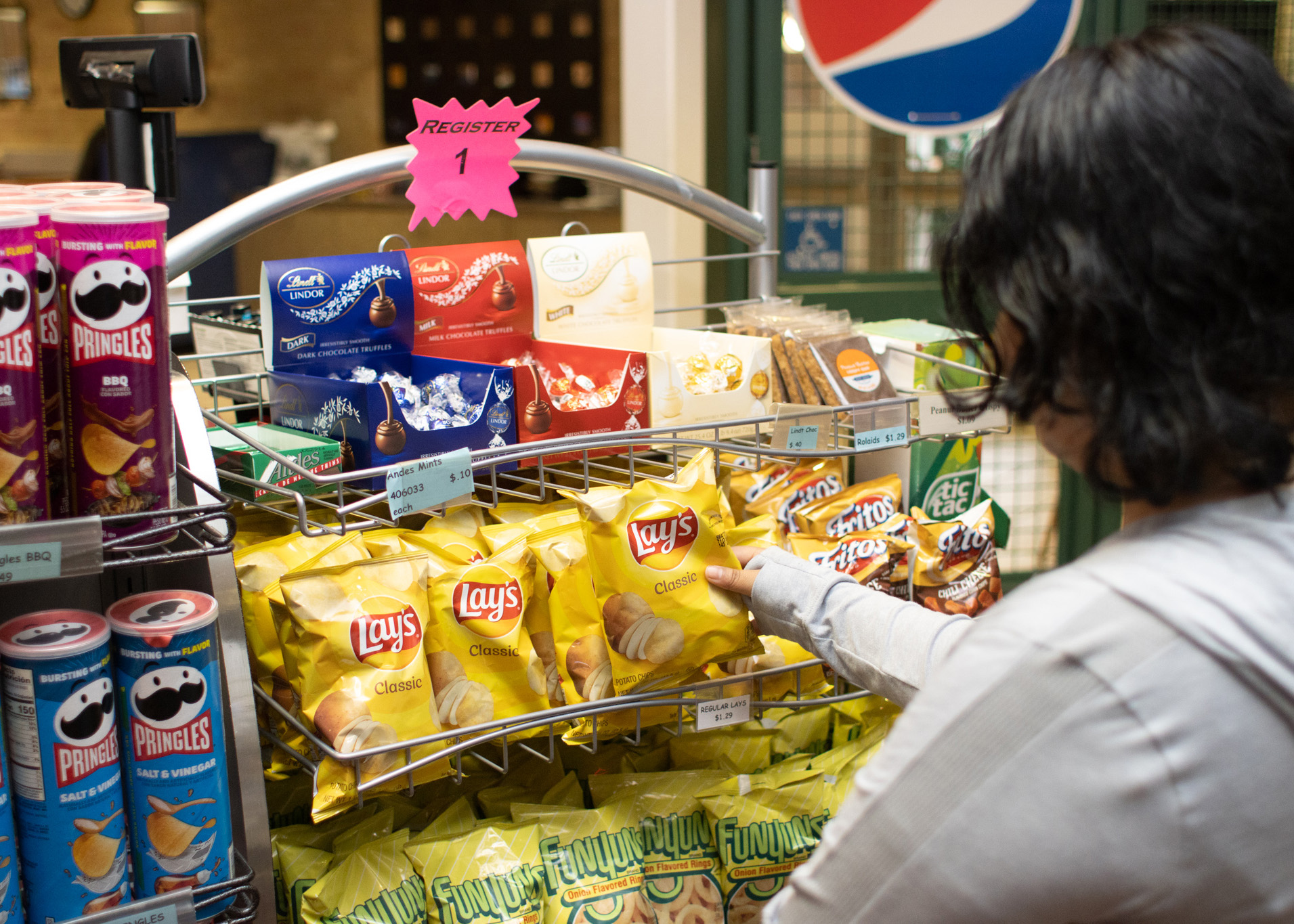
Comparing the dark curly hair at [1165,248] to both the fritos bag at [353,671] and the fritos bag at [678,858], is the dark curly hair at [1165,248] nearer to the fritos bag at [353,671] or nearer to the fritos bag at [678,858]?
the fritos bag at [353,671]

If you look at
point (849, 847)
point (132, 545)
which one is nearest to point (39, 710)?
point (132, 545)

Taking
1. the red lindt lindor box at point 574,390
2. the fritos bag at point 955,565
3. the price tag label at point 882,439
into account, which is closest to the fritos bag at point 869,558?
the fritos bag at point 955,565

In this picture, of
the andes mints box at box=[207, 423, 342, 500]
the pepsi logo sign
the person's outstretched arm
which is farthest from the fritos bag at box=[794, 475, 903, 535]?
the pepsi logo sign

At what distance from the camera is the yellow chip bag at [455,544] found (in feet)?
4.24

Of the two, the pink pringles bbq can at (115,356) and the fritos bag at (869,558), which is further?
the fritos bag at (869,558)

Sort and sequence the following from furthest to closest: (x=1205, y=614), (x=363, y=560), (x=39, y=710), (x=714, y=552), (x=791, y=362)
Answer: (x=791, y=362) → (x=714, y=552) → (x=363, y=560) → (x=39, y=710) → (x=1205, y=614)

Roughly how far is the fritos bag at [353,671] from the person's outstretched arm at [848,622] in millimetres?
365

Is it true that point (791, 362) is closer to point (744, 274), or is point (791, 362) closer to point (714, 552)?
point (714, 552)

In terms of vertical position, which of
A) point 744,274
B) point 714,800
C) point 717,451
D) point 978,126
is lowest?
point 714,800

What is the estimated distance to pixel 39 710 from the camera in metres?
0.96

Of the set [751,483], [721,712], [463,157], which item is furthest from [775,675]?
[463,157]

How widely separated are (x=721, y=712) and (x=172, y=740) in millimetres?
619

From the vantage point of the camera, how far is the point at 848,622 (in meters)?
1.31

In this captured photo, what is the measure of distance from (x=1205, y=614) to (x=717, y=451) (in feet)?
2.57
